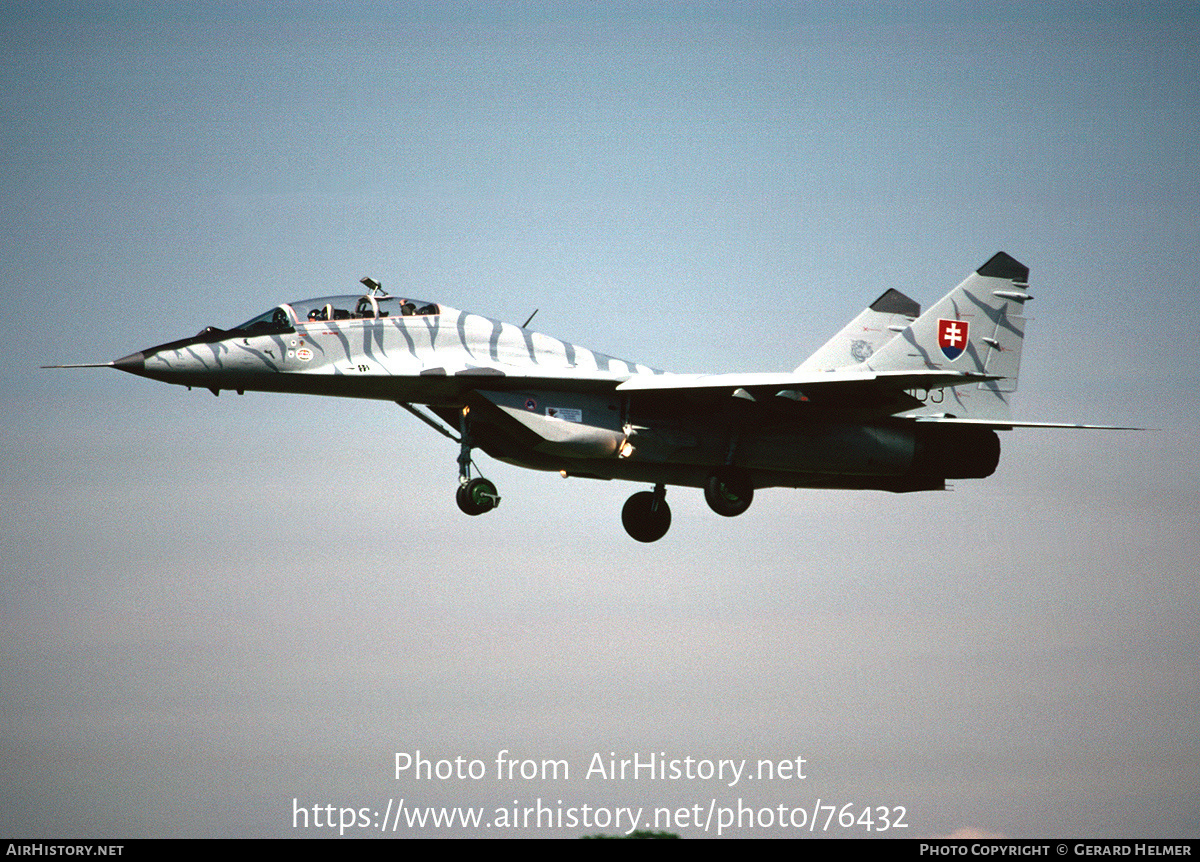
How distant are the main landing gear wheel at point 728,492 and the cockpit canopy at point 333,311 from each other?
250 inches

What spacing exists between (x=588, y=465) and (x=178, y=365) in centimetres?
779

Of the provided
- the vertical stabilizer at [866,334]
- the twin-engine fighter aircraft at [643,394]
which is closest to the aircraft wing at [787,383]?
the twin-engine fighter aircraft at [643,394]

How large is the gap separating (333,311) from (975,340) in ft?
43.1

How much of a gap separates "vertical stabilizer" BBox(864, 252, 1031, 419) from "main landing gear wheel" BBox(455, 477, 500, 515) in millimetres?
8666

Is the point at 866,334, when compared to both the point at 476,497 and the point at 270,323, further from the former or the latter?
the point at 270,323

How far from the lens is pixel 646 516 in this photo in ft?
104

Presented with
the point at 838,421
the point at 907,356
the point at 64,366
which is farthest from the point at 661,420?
the point at 64,366

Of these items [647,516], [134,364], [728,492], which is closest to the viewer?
[134,364]

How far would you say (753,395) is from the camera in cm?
2870

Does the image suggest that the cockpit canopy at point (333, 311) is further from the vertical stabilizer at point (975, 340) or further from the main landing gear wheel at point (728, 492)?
the vertical stabilizer at point (975, 340)

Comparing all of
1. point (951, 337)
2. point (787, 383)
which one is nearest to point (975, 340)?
point (951, 337)

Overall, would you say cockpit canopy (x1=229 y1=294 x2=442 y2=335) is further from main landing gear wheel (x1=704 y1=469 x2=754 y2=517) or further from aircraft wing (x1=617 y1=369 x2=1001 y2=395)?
main landing gear wheel (x1=704 y1=469 x2=754 y2=517)

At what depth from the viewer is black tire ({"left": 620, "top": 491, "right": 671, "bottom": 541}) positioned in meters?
31.6

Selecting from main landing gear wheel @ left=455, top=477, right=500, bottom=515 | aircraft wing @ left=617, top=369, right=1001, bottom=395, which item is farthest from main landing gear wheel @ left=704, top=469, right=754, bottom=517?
main landing gear wheel @ left=455, top=477, right=500, bottom=515
